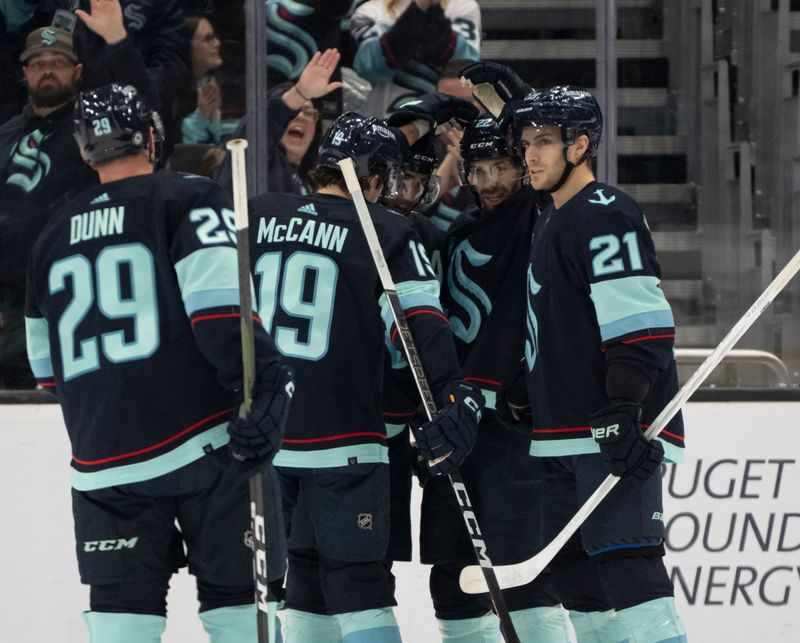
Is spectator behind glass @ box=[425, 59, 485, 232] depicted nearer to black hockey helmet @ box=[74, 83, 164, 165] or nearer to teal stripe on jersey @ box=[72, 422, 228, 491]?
black hockey helmet @ box=[74, 83, 164, 165]

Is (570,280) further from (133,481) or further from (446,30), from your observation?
(446,30)

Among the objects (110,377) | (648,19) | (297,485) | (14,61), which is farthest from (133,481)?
(648,19)

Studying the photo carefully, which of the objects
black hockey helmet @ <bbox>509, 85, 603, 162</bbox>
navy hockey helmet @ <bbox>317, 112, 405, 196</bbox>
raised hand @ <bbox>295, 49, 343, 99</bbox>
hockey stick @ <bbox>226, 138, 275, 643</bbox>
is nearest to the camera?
hockey stick @ <bbox>226, 138, 275, 643</bbox>

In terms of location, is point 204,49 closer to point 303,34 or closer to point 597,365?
point 303,34

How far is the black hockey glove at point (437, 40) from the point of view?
3.91 meters

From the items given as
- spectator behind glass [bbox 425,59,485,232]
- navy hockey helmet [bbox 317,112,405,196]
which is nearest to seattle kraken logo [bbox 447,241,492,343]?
navy hockey helmet [bbox 317,112,405,196]

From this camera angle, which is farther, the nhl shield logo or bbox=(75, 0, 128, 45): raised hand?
bbox=(75, 0, 128, 45): raised hand

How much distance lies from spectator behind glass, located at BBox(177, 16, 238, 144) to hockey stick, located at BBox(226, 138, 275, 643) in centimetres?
149

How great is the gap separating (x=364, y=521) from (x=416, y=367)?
1.11ft

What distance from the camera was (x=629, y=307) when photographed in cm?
254

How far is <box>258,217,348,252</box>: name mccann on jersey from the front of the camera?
109 inches

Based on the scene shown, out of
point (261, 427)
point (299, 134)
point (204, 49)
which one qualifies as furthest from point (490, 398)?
point (204, 49)

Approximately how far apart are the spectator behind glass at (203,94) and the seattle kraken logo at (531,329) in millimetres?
1357

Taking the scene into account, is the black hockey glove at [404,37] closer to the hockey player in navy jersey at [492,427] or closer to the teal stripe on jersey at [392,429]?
the hockey player in navy jersey at [492,427]
